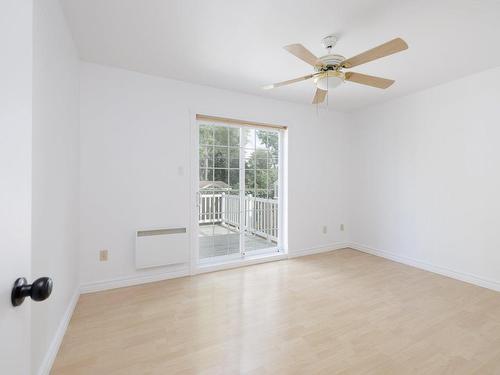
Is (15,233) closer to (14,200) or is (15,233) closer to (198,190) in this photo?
(14,200)

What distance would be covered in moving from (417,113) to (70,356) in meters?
4.64

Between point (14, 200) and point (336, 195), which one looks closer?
point (14, 200)

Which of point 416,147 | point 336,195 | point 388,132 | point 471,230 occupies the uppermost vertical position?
Answer: point 388,132

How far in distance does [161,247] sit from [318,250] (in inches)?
103

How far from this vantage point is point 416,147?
143 inches

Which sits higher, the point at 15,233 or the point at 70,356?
the point at 15,233

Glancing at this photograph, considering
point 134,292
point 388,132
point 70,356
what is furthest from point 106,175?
point 388,132

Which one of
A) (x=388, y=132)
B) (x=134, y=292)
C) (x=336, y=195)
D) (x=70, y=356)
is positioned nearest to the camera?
(x=70, y=356)

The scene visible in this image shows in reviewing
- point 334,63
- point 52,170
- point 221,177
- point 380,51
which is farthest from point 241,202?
point 380,51

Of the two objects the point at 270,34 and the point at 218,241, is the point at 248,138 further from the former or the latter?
the point at 270,34

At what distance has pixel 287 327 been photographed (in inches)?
83.1

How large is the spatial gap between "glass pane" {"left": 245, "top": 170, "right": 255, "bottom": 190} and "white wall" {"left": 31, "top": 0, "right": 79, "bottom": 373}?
2.14m

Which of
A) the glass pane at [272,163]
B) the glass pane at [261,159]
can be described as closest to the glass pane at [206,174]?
the glass pane at [261,159]

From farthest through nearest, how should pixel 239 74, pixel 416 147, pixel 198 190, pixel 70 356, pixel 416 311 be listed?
1. pixel 416 147
2. pixel 198 190
3. pixel 239 74
4. pixel 416 311
5. pixel 70 356
